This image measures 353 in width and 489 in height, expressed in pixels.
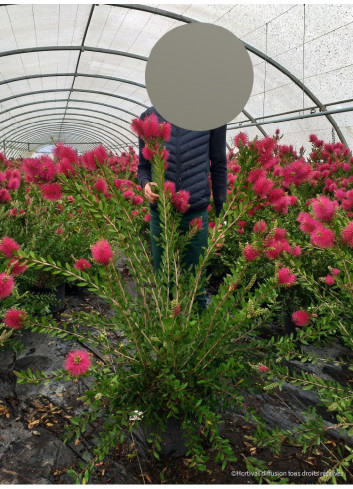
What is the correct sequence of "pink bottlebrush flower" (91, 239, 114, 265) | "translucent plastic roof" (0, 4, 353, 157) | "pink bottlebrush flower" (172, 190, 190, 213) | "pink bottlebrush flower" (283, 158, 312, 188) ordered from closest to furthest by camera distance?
"pink bottlebrush flower" (91, 239, 114, 265) → "pink bottlebrush flower" (172, 190, 190, 213) → "pink bottlebrush flower" (283, 158, 312, 188) → "translucent plastic roof" (0, 4, 353, 157)

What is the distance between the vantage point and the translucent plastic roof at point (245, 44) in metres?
4.86

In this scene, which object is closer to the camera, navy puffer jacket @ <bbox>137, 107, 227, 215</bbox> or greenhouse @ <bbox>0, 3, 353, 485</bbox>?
greenhouse @ <bbox>0, 3, 353, 485</bbox>

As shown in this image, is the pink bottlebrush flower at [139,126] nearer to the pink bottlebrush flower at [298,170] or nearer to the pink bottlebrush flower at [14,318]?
the pink bottlebrush flower at [14,318]

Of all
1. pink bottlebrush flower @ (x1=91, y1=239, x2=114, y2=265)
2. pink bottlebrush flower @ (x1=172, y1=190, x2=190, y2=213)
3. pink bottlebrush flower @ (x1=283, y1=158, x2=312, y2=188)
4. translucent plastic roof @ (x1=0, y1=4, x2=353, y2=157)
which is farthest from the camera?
translucent plastic roof @ (x1=0, y1=4, x2=353, y2=157)

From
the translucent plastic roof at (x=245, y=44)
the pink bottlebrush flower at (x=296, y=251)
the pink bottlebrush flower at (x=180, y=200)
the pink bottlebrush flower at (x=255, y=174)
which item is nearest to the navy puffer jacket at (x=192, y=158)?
the pink bottlebrush flower at (x=180, y=200)

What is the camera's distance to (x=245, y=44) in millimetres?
6004

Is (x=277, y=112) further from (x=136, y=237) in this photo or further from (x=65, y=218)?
(x=136, y=237)

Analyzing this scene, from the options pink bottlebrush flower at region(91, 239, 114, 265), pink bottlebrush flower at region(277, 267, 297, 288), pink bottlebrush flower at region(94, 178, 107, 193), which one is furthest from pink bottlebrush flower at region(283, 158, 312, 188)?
pink bottlebrush flower at region(91, 239, 114, 265)

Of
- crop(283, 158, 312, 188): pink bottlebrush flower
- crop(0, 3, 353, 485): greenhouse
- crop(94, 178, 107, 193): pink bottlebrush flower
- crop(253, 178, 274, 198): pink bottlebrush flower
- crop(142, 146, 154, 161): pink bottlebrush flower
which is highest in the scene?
crop(283, 158, 312, 188): pink bottlebrush flower

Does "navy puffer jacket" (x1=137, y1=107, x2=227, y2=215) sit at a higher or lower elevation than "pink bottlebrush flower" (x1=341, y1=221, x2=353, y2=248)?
higher

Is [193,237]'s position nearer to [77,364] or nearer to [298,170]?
[298,170]

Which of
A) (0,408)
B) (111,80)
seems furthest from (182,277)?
(111,80)

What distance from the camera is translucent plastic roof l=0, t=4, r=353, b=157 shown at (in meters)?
4.86

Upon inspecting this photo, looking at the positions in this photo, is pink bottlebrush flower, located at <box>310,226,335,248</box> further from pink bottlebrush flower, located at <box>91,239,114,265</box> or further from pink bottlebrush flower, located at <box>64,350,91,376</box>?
pink bottlebrush flower, located at <box>64,350,91,376</box>
